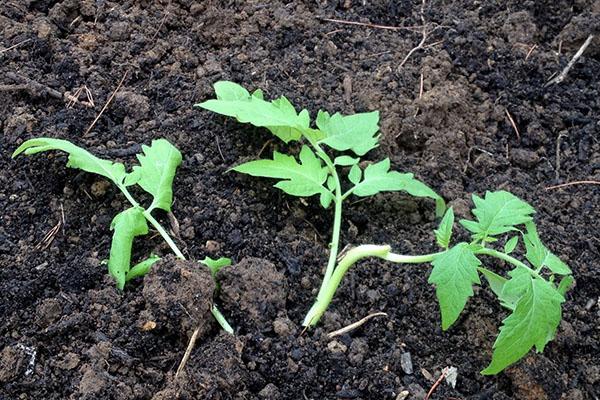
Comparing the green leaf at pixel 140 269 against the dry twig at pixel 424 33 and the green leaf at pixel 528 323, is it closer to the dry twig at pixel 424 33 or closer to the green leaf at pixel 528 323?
the green leaf at pixel 528 323

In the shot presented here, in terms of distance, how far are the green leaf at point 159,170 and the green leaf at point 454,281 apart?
833 mm

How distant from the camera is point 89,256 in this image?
2223 mm

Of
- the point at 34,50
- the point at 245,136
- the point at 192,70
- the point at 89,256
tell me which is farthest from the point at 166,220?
the point at 34,50

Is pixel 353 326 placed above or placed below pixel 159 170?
below

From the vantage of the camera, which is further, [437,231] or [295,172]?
[295,172]

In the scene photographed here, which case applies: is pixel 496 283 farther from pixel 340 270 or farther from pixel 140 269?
pixel 140 269

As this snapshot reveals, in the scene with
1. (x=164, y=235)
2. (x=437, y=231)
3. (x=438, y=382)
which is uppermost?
(x=437, y=231)

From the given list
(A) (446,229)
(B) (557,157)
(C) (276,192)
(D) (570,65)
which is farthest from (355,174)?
(D) (570,65)

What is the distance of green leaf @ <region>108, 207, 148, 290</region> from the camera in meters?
2.13

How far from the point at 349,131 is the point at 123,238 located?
2.53 feet

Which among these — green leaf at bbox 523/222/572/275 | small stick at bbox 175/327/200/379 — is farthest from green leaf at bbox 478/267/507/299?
small stick at bbox 175/327/200/379

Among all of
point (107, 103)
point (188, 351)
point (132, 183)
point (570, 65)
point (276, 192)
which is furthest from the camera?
point (570, 65)

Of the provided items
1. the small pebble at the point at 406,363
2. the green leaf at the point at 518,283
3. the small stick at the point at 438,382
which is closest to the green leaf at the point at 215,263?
the small pebble at the point at 406,363

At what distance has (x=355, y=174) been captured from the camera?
2322mm
